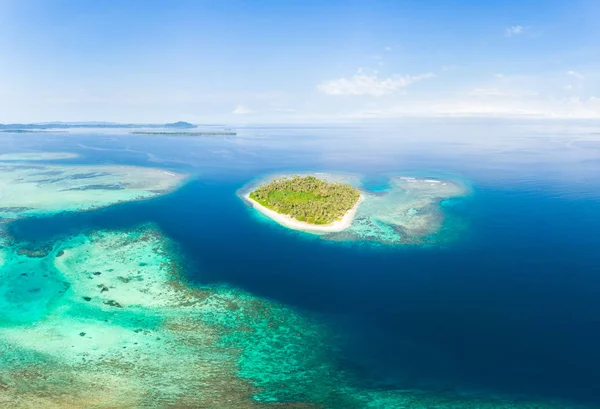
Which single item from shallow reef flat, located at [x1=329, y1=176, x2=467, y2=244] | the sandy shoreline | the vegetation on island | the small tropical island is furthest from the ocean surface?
the vegetation on island

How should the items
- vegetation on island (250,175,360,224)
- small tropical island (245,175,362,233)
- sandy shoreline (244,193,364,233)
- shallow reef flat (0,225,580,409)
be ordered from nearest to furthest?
shallow reef flat (0,225,580,409) → sandy shoreline (244,193,364,233) → small tropical island (245,175,362,233) → vegetation on island (250,175,360,224)

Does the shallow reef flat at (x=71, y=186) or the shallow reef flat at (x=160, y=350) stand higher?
the shallow reef flat at (x=71, y=186)

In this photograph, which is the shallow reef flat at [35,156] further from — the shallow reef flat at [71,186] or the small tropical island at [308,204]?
the small tropical island at [308,204]

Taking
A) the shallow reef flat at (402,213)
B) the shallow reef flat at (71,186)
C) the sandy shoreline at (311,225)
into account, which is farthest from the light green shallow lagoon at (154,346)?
the shallow reef flat at (71,186)

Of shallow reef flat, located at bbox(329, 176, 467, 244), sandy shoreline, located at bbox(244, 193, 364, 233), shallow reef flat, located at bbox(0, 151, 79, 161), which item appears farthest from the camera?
shallow reef flat, located at bbox(0, 151, 79, 161)

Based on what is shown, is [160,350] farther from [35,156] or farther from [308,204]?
[35,156]

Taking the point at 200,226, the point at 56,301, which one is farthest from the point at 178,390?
the point at 200,226

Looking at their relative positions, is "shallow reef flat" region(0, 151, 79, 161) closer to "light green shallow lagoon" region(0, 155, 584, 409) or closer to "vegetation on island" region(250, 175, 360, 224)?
"vegetation on island" region(250, 175, 360, 224)
